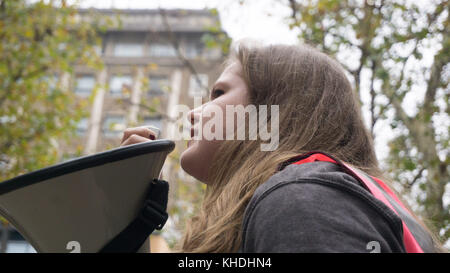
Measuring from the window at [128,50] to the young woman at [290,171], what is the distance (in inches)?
889

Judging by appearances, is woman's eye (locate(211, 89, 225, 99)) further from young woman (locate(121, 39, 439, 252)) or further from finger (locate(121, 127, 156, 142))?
finger (locate(121, 127, 156, 142))

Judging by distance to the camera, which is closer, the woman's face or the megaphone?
the megaphone

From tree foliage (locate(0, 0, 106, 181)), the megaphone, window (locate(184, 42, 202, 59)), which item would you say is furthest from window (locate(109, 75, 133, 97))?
the megaphone

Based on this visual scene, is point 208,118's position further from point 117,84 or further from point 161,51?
point 161,51

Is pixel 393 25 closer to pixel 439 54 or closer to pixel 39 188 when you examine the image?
pixel 439 54

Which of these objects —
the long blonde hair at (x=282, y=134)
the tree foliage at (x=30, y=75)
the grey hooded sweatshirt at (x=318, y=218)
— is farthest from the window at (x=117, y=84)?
the grey hooded sweatshirt at (x=318, y=218)

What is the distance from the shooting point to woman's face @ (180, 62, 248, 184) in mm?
1489

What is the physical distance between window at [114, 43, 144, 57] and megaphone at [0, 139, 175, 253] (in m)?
23.1

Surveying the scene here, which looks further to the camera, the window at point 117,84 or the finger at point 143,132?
the window at point 117,84

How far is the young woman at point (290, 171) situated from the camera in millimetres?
826

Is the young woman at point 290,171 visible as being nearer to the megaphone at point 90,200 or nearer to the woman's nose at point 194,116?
the woman's nose at point 194,116

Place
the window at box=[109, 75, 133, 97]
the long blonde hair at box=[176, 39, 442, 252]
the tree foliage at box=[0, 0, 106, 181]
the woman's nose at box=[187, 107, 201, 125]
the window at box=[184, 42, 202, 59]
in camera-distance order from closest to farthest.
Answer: the long blonde hair at box=[176, 39, 442, 252] → the woman's nose at box=[187, 107, 201, 125] → the tree foliage at box=[0, 0, 106, 181] → the window at box=[109, 75, 133, 97] → the window at box=[184, 42, 202, 59]
